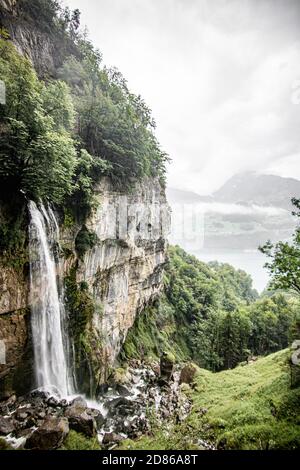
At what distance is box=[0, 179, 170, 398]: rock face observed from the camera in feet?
38.1

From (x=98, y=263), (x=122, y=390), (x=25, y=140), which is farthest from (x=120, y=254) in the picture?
(x=25, y=140)

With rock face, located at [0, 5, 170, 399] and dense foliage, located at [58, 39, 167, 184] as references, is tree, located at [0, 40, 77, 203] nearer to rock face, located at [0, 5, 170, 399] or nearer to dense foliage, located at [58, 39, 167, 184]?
rock face, located at [0, 5, 170, 399]

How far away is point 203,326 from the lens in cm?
4225

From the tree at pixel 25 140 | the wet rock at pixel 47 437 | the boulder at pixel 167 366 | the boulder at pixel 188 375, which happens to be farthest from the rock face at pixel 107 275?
the boulder at pixel 188 375

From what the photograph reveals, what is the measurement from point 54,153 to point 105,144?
29.3ft

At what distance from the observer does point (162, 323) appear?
36.9 metres

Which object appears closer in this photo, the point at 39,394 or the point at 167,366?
the point at 39,394

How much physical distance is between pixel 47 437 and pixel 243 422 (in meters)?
8.96

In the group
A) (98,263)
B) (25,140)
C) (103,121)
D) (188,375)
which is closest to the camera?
(25,140)

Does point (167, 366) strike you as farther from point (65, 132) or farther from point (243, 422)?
point (65, 132)

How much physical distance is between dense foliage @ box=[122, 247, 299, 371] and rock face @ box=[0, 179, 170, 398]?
193 inches

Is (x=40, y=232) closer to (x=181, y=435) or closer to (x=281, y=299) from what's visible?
(x=181, y=435)

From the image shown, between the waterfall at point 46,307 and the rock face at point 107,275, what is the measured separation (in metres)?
0.45
